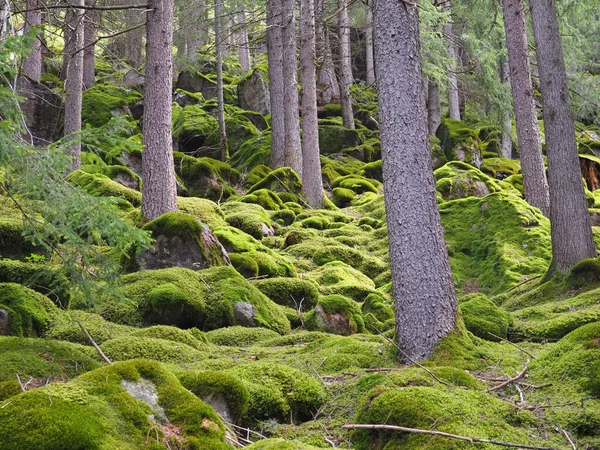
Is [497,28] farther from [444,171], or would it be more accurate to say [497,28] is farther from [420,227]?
[420,227]

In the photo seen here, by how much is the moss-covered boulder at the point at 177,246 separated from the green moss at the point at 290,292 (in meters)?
0.93

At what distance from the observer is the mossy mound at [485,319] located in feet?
21.8

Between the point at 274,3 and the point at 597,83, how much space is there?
1422 centimetres

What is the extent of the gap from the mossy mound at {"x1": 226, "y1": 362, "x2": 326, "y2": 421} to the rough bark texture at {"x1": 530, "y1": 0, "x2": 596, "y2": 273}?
229 inches

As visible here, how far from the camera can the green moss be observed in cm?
961

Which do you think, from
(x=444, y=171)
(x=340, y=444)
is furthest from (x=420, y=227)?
(x=444, y=171)

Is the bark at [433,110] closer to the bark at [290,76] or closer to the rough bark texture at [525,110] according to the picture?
the bark at [290,76]

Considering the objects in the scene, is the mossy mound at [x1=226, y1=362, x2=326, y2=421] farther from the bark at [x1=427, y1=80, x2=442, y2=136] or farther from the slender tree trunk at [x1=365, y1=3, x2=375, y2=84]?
the slender tree trunk at [x1=365, y1=3, x2=375, y2=84]

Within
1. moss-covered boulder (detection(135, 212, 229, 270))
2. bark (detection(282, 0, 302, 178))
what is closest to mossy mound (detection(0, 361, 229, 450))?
moss-covered boulder (detection(135, 212, 229, 270))

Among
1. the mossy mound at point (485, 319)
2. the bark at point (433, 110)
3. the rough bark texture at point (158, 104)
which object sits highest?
the bark at point (433, 110)

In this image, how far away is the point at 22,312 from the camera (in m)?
5.84

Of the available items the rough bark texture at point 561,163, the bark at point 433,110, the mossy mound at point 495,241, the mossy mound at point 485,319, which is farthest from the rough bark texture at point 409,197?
the bark at point 433,110

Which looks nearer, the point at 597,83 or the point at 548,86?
the point at 548,86

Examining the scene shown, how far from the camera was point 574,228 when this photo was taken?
366 inches
